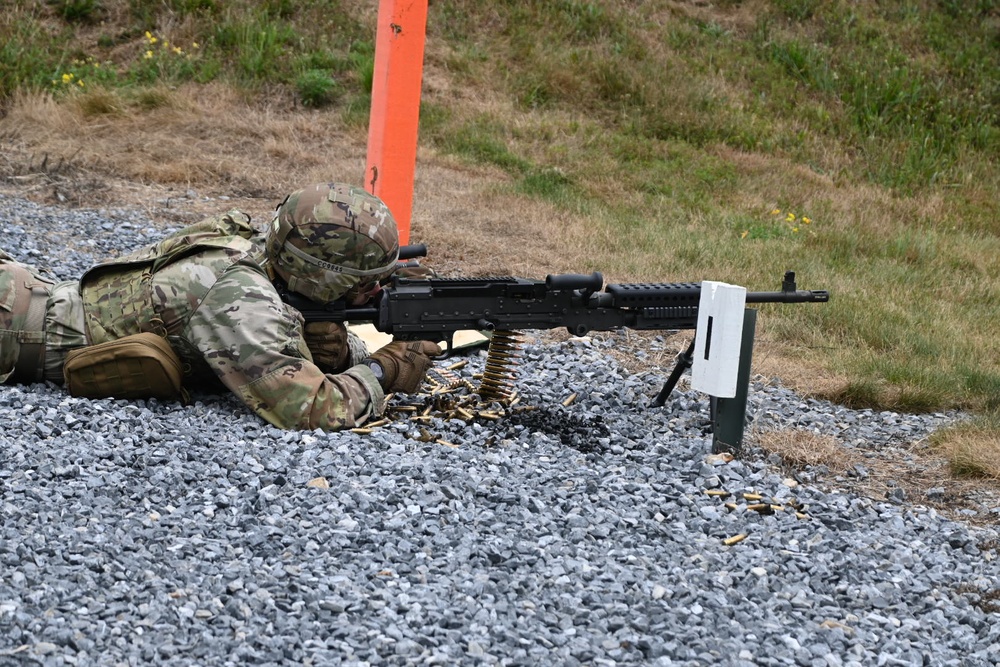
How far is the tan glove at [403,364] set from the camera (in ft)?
17.8

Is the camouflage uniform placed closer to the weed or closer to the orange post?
the orange post

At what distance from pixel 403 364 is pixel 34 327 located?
5.74 ft

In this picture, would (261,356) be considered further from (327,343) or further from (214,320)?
(327,343)

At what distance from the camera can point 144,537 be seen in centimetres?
376

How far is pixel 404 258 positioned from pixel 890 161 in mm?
8556

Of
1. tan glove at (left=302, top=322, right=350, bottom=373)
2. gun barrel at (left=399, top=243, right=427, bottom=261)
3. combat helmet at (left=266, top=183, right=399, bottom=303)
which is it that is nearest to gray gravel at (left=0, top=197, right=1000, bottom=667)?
tan glove at (left=302, top=322, right=350, bottom=373)

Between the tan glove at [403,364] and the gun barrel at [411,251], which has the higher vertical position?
the gun barrel at [411,251]

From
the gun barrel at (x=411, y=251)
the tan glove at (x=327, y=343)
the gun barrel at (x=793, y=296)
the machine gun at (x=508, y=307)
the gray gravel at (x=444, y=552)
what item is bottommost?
the gray gravel at (x=444, y=552)

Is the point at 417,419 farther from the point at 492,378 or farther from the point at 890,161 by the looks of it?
the point at 890,161

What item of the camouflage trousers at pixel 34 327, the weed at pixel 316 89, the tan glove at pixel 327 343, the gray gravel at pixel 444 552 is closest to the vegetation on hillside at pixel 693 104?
the weed at pixel 316 89

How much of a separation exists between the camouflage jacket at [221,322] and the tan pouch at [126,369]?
0.46 ft

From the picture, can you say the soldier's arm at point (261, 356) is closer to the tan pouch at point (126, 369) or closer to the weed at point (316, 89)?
the tan pouch at point (126, 369)

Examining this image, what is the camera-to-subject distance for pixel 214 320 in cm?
487

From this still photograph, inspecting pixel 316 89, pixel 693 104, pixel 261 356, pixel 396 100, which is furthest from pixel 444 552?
pixel 693 104
